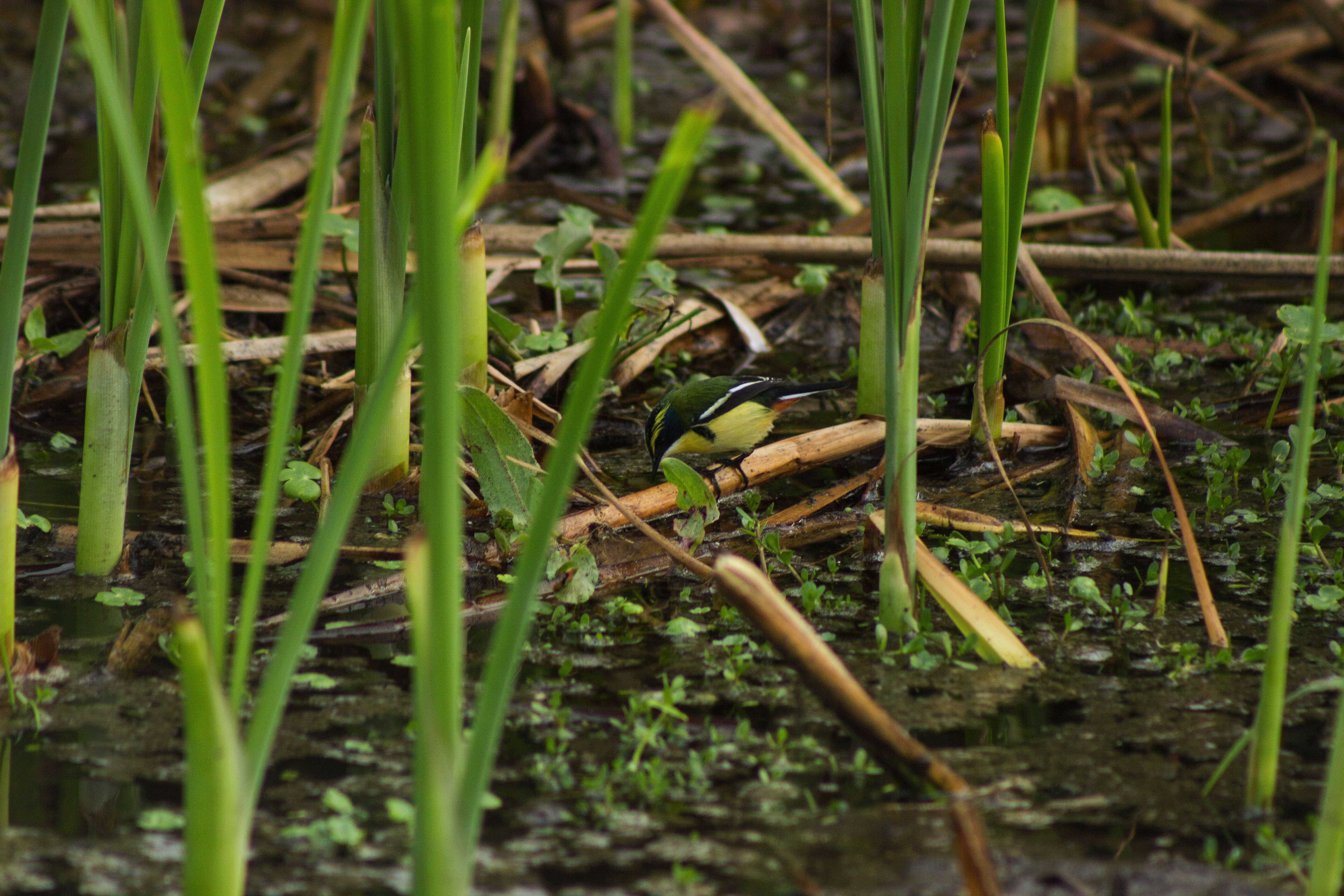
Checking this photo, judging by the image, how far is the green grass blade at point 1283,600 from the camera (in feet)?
5.66

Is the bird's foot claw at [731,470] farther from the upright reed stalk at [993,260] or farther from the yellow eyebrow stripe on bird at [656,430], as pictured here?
the upright reed stalk at [993,260]

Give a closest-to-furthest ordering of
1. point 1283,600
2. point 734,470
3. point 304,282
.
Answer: point 304,282 → point 1283,600 → point 734,470

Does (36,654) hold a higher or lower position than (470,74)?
lower

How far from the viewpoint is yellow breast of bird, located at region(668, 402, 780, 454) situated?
3.65m

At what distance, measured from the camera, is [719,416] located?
144 inches

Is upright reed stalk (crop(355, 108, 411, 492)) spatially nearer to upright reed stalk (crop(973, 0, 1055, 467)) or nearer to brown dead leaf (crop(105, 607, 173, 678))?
brown dead leaf (crop(105, 607, 173, 678))

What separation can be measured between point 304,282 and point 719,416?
7.28 ft

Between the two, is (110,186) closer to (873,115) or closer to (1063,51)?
(873,115)

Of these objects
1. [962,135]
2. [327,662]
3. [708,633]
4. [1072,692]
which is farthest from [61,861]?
[962,135]

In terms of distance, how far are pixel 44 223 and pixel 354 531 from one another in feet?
7.64

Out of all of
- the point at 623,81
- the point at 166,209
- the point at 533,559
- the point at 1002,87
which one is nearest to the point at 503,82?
the point at 623,81

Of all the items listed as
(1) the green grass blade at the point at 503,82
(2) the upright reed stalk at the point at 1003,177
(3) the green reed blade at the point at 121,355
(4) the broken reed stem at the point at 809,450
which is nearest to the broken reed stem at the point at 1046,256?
(4) the broken reed stem at the point at 809,450

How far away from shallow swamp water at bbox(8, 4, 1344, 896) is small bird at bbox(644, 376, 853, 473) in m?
0.17

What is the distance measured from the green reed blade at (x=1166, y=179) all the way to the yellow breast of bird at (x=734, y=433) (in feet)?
5.36
